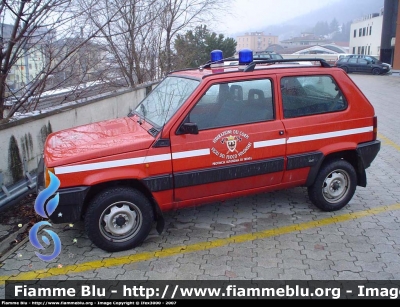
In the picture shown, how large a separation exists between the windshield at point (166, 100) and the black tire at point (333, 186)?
199cm

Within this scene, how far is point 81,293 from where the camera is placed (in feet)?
10.6

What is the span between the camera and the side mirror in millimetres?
3764

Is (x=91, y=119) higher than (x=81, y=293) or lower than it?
higher

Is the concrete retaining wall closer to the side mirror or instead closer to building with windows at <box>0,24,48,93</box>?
building with windows at <box>0,24,48,93</box>

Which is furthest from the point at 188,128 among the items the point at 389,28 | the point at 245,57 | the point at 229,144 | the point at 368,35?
the point at 368,35

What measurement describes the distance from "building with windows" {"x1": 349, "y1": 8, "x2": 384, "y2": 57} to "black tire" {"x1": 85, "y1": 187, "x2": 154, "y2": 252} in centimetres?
4893

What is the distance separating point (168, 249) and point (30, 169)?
289 centimetres

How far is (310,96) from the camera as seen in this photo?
174 inches

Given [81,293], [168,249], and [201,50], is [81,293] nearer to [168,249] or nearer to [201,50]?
[168,249]

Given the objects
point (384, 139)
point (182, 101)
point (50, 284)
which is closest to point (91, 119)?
point (182, 101)

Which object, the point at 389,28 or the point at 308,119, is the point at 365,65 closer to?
the point at 389,28

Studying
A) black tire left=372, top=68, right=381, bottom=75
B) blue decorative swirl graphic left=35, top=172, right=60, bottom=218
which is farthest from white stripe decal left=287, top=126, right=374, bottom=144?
black tire left=372, top=68, right=381, bottom=75

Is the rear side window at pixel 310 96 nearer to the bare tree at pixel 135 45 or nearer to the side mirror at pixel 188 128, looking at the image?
the side mirror at pixel 188 128

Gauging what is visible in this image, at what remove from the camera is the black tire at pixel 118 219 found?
3.65 meters
